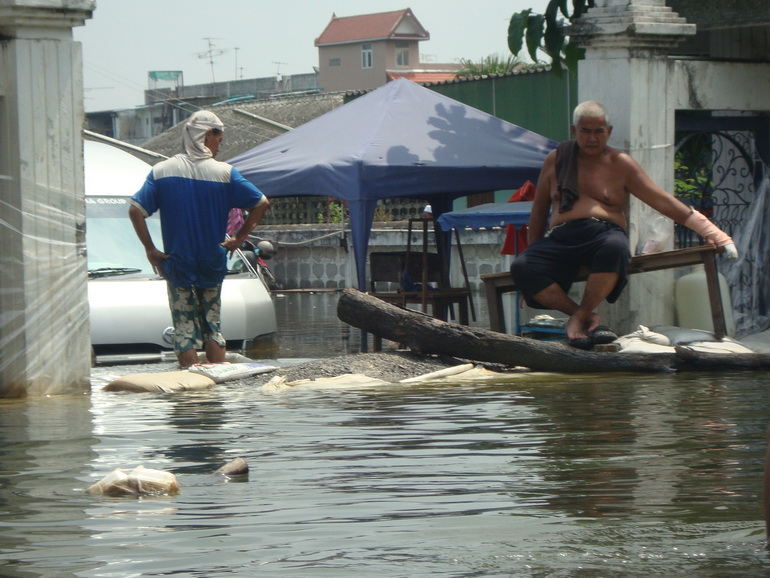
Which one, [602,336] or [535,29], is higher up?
[535,29]

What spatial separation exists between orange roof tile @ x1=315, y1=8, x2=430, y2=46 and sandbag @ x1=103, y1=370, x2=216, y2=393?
9134 centimetres

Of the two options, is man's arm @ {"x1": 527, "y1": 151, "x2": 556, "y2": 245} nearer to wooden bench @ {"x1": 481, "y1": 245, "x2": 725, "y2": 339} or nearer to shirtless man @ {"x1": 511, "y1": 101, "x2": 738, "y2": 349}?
shirtless man @ {"x1": 511, "y1": 101, "x2": 738, "y2": 349}

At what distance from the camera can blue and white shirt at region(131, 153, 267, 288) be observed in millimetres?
9086

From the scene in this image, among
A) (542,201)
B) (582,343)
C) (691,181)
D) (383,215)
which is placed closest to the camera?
(582,343)

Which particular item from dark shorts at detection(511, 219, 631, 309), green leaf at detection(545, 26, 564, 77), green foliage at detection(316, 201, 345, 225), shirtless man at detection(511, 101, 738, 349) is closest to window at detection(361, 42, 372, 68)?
green foliage at detection(316, 201, 345, 225)

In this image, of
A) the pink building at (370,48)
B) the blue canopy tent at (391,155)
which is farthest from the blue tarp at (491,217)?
the pink building at (370,48)

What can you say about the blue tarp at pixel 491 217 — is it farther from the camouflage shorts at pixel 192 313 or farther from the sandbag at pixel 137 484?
the sandbag at pixel 137 484

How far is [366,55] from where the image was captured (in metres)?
101

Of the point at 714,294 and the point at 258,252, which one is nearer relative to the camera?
the point at 714,294

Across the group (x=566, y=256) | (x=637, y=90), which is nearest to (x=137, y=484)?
(x=566, y=256)

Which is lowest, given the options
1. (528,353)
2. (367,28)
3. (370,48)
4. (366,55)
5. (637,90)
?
(528,353)

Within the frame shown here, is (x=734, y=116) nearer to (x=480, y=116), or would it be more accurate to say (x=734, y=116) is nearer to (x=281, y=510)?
(x=480, y=116)

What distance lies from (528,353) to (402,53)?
9304 cm

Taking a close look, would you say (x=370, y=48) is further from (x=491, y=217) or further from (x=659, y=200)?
(x=659, y=200)
